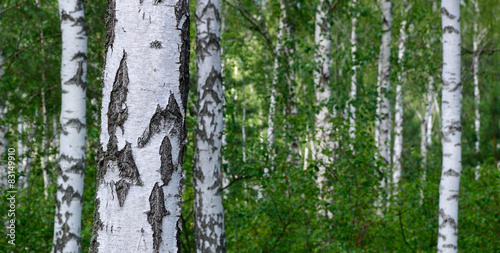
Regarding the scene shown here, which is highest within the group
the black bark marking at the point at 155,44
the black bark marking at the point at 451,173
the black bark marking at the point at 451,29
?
the black bark marking at the point at 451,29

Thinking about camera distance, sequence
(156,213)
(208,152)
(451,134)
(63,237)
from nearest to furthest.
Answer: (156,213) → (63,237) → (208,152) → (451,134)

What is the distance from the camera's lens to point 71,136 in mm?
4426

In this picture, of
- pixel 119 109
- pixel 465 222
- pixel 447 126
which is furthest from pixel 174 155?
pixel 465 222

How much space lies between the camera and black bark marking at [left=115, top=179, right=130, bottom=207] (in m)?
1.49

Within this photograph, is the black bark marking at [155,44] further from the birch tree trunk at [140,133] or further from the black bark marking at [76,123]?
the black bark marking at [76,123]

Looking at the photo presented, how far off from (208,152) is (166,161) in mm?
3178

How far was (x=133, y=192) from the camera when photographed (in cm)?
149

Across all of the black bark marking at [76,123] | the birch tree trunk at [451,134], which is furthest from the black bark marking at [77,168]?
the birch tree trunk at [451,134]

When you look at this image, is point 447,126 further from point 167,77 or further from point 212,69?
point 167,77

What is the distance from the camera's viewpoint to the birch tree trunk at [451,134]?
4871mm

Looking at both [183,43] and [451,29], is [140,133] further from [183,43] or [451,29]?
[451,29]

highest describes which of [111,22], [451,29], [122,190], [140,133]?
[451,29]

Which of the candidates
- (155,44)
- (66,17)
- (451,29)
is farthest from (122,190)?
(451,29)

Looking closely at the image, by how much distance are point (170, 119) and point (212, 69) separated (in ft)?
10.7
